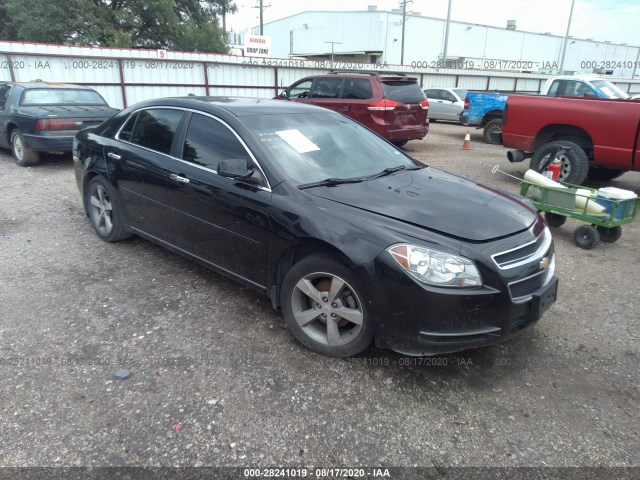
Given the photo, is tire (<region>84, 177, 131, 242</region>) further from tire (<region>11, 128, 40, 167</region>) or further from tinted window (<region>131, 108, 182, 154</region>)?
tire (<region>11, 128, 40, 167</region>)

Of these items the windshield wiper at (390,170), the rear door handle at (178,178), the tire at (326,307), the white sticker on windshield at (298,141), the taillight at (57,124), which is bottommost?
the tire at (326,307)

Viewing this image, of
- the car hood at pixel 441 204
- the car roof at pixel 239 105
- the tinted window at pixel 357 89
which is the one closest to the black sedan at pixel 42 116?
the car roof at pixel 239 105

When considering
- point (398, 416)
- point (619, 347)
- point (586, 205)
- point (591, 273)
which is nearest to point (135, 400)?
point (398, 416)

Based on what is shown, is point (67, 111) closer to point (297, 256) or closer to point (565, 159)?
point (297, 256)

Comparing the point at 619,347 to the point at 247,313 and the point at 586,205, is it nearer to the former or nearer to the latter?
the point at 586,205

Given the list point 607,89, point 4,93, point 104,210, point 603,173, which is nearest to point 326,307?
point 104,210

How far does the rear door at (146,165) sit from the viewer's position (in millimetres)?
3990

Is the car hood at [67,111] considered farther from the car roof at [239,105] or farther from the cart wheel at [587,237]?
the cart wheel at [587,237]

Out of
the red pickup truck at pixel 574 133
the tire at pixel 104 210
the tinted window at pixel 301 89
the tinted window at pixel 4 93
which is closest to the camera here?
the tire at pixel 104 210

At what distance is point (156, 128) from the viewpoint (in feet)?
13.7

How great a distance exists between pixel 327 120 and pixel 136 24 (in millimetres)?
26777

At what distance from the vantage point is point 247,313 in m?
3.64

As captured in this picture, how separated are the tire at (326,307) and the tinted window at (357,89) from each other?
7.87 metres

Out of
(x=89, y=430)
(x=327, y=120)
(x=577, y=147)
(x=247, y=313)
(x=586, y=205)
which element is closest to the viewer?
(x=89, y=430)
